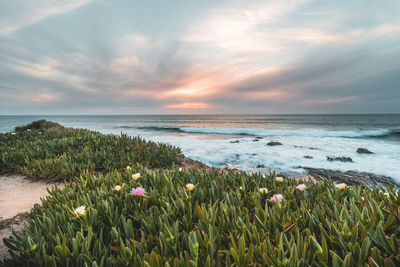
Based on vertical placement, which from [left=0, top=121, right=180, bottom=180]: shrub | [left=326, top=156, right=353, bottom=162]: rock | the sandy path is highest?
[left=0, top=121, right=180, bottom=180]: shrub

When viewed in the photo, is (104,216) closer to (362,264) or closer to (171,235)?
(171,235)

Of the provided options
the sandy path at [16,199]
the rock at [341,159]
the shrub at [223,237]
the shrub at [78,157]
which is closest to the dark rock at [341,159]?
the rock at [341,159]

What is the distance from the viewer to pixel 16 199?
3.31 metres

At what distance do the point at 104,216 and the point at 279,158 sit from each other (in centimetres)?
942

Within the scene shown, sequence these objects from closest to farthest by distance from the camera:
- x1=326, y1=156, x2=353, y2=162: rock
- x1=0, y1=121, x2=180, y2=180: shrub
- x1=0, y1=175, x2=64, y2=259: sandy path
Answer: x1=0, y1=175, x2=64, y2=259: sandy path < x1=0, y1=121, x2=180, y2=180: shrub < x1=326, y1=156, x2=353, y2=162: rock

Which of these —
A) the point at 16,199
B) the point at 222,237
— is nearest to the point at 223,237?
the point at 222,237

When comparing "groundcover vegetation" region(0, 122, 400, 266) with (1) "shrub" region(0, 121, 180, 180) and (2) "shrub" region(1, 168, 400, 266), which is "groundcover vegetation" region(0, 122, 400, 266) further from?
(1) "shrub" region(0, 121, 180, 180)

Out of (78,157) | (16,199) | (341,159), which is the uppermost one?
(78,157)

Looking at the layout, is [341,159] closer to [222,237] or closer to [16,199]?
[222,237]

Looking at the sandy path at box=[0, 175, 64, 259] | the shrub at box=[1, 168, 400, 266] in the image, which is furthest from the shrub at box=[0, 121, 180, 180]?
the shrub at box=[1, 168, 400, 266]

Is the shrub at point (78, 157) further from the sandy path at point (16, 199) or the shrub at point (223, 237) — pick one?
the shrub at point (223, 237)

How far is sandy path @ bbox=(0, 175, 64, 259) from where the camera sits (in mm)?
2393

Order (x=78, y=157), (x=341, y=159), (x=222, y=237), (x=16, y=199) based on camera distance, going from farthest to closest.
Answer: (x=341, y=159)
(x=78, y=157)
(x=16, y=199)
(x=222, y=237)

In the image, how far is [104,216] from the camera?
1883mm
